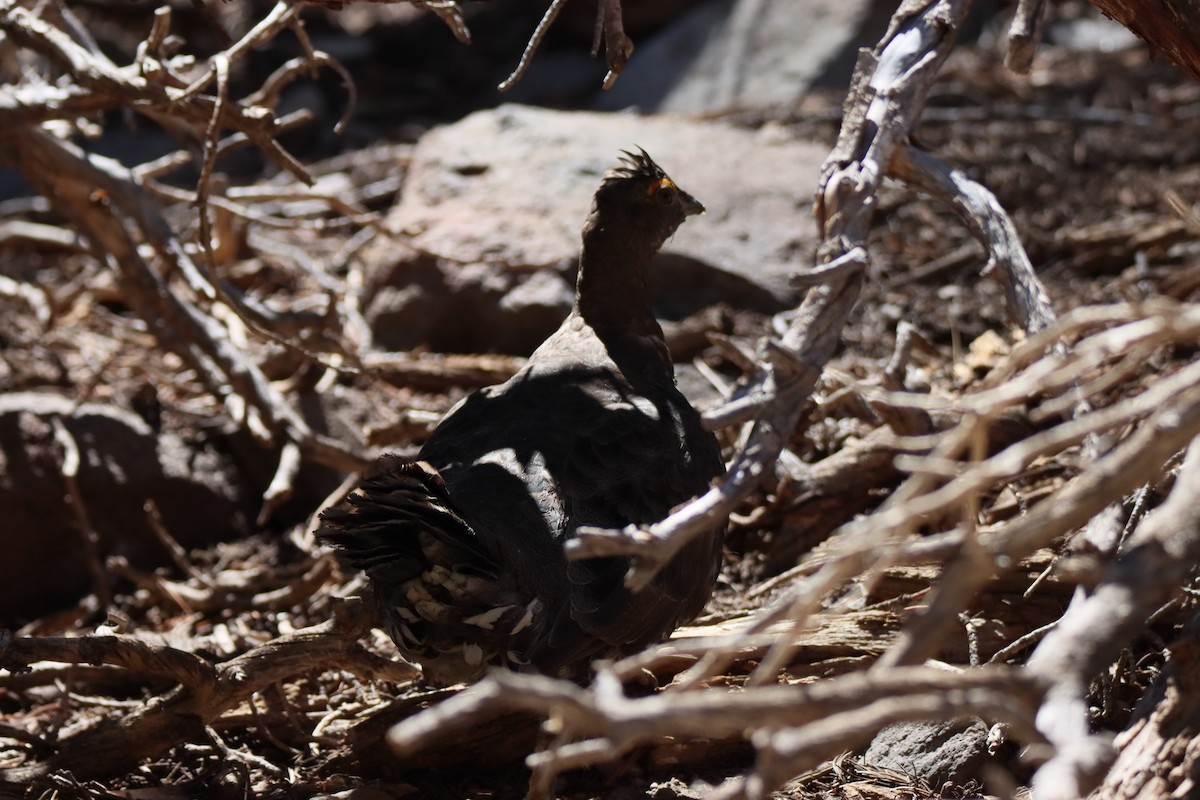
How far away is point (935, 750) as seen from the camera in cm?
359

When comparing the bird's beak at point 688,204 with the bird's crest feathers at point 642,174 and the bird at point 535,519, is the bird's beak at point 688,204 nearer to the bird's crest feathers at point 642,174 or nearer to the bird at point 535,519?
the bird's crest feathers at point 642,174

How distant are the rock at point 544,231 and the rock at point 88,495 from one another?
161 cm

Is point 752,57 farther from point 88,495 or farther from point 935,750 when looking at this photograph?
point 935,750

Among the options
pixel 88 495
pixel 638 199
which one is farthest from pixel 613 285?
pixel 88 495

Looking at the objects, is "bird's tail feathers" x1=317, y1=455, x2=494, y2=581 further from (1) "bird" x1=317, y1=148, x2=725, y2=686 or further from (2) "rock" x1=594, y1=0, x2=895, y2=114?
(2) "rock" x1=594, y1=0, x2=895, y2=114

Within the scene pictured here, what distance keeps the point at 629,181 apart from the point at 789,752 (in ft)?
11.6

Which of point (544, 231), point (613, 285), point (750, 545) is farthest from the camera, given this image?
point (544, 231)

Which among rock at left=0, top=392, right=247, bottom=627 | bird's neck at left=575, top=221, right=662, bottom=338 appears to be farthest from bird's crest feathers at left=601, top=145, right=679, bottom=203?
rock at left=0, top=392, right=247, bottom=627

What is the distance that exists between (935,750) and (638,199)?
240 cm

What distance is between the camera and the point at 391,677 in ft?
13.3

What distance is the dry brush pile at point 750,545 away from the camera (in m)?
1.81

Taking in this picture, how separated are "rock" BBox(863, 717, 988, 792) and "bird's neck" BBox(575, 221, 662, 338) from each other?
183 cm

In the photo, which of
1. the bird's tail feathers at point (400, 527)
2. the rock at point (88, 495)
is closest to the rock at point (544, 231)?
the rock at point (88, 495)

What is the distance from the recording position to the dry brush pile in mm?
1806
